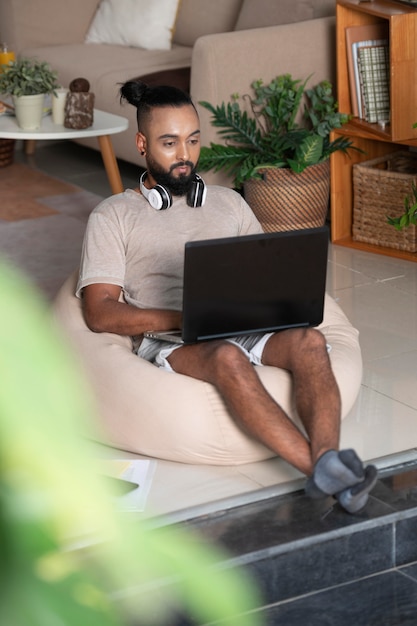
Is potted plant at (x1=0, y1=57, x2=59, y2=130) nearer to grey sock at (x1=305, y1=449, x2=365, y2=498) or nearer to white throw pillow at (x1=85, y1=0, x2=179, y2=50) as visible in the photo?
white throw pillow at (x1=85, y1=0, x2=179, y2=50)

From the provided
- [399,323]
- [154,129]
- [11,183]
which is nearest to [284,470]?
[154,129]

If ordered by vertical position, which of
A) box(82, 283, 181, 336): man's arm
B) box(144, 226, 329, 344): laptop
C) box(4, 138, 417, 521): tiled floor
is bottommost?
box(4, 138, 417, 521): tiled floor

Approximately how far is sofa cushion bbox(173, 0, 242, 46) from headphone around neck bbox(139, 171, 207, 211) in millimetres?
2824

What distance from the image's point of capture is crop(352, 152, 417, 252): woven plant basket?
3767 millimetres

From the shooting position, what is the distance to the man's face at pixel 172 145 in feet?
7.57

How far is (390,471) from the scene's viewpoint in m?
2.17

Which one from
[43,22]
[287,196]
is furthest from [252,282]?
[43,22]

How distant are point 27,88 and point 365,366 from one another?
203 cm

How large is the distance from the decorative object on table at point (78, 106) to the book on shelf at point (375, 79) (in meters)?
1.10

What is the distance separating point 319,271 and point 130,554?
1.93m

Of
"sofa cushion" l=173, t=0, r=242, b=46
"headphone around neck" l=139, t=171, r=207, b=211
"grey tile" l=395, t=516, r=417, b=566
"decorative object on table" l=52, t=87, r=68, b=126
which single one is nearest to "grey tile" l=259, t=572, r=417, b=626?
"grey tile" l=395, t=516, r=417, b=566

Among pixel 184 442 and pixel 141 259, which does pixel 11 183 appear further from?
pixel 184 442

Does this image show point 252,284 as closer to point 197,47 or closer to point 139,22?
point 197,47

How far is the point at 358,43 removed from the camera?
3785mm
